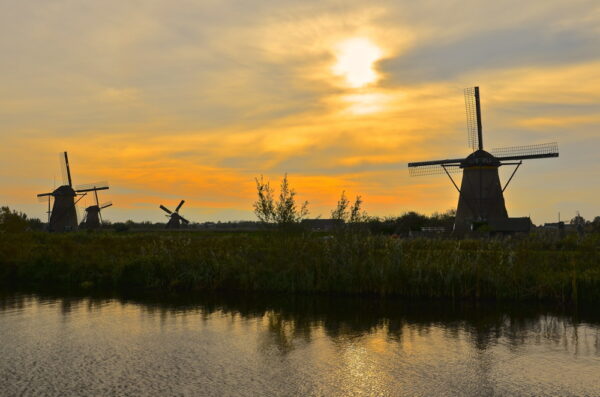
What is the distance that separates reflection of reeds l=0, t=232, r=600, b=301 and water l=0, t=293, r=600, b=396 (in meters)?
1.70

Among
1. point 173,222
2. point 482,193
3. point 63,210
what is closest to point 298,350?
point 482,193

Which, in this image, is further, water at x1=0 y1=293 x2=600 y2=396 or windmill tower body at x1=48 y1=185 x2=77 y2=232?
windmill tower body at x1=48 y1=185 x2=77 y2=232

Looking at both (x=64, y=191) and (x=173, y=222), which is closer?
(x=64, y=191)

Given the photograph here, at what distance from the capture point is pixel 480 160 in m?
59.3

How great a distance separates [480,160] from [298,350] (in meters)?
47.5

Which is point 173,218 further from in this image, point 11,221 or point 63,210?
point 11,221

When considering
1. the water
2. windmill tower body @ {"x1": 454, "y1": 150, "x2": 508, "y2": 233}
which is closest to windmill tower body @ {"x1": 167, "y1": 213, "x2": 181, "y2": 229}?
windmill tower body @ {"x1": 454, "y1": 150, "x2": 508, "y2": 233}

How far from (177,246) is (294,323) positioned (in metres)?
17.7

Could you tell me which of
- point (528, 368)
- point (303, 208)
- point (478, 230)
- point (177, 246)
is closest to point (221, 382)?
point (528, 368)

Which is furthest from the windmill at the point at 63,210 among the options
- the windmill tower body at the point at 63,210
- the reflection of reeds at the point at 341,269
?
the reflection of reeds at the point at 341,269

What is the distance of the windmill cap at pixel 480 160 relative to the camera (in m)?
59.1

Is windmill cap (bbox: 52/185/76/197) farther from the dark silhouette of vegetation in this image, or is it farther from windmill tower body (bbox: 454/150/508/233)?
windmill tower body (bbox: 454/150/508/233)

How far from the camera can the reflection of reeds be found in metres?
25.5

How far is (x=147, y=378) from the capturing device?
46.1ft
